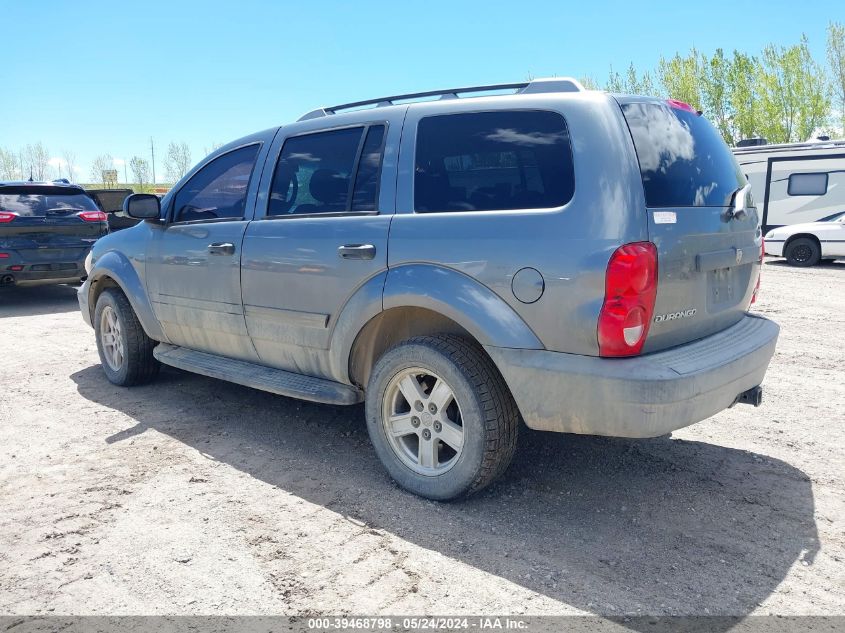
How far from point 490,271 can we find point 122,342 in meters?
3.56

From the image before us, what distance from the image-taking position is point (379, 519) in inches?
127

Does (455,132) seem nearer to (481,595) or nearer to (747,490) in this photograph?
(481,595)

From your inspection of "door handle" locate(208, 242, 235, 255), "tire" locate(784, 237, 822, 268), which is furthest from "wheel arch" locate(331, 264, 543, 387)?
"tire" locate(784, 237, 822, 268)

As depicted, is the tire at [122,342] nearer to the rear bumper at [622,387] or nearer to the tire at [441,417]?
the tire at [441,417]

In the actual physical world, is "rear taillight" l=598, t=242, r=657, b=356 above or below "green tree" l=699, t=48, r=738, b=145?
below

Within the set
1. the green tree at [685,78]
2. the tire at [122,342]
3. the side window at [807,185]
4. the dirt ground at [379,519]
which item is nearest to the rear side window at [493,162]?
the dirt ground at [379,519]

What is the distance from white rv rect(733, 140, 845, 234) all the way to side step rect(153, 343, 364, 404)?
15.6 meters

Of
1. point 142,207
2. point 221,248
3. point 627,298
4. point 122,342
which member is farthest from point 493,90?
point 122,342

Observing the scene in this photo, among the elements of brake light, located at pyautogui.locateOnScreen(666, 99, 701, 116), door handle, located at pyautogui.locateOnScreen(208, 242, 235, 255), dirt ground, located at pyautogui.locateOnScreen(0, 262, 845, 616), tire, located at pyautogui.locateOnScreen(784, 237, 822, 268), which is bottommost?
dirt ground, located at pyautogui.locateOnScreen(0, 262, 845, 616)

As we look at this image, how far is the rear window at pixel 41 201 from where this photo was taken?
956cm

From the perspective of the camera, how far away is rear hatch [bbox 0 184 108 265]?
31.0ft

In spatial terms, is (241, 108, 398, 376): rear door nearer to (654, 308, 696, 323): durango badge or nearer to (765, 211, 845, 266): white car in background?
(654, 308, 696, 323): durango badge

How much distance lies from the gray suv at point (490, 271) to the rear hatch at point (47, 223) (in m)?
6.60

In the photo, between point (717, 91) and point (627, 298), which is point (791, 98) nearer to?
point (717, 91)
